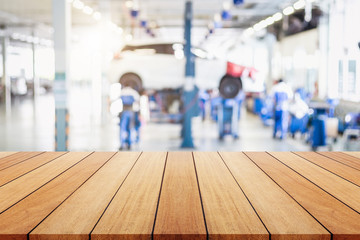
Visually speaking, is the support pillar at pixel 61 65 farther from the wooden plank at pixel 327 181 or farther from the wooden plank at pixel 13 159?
the wooden plank at pixel 327 181

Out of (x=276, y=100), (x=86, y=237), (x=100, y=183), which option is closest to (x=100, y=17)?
(x=276, y=100)

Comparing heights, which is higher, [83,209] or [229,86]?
[229,86]

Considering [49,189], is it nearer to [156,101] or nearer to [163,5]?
[156,101]

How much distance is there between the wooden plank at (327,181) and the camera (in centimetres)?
170

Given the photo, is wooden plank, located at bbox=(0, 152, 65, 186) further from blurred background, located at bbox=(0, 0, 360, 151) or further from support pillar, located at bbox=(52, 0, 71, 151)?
support pillar, located at bbox=(52, 0, 71, 151)

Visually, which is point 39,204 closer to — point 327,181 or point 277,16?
point 327,181

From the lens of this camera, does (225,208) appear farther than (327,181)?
No

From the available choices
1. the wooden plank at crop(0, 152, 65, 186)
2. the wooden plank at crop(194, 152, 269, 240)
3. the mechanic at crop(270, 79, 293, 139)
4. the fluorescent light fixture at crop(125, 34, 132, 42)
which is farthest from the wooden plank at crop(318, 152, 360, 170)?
the fluorescent light fixture at crop(125, 34, 132, 42)

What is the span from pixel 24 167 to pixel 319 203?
1.50 meters

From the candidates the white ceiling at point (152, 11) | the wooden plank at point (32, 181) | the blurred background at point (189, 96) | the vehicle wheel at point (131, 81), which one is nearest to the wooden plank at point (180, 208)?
the wooden plank at point (32, 181)

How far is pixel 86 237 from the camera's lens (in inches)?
50.8

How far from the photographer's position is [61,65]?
595cm

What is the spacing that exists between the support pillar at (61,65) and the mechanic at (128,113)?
43.4 inches

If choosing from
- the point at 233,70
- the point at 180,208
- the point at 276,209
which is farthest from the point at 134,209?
the point at 233,70
